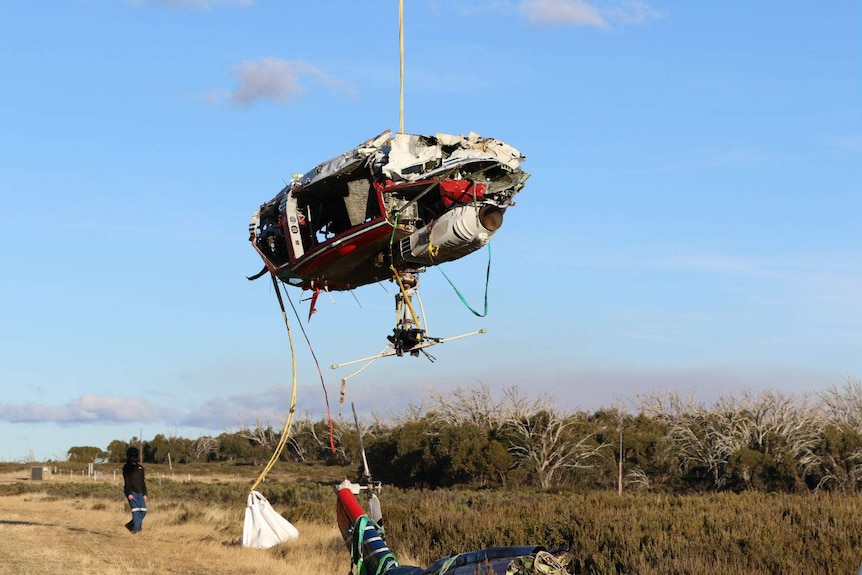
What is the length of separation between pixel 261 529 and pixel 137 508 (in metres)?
3.08

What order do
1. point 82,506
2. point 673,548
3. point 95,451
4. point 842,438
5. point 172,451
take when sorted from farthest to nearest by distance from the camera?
point 95,451 < point 172,451 < point 842,438 < point 82,506 < point 673,548

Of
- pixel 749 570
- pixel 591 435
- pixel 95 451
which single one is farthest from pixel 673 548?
pixel 95 451

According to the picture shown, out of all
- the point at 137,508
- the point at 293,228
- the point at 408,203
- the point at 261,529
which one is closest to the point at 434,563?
the point at 408,203

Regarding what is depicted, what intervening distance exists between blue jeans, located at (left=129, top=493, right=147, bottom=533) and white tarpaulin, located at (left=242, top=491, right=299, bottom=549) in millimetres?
2683

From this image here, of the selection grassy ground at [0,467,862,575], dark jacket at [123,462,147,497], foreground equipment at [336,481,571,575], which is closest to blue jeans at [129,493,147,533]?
dark jacket at [123,462,147,497]

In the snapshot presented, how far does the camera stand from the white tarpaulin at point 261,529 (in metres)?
17.3

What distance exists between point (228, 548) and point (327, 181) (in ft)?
23.6

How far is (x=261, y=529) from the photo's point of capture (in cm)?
1745

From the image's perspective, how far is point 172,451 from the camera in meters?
90.0

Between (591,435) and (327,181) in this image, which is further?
(591,435)

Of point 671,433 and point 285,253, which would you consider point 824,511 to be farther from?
point 671,433

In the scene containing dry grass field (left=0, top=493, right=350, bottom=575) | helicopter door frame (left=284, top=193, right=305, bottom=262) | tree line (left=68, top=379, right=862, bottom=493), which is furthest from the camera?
tree line (left=68, top=379, right=862, bottom=493)

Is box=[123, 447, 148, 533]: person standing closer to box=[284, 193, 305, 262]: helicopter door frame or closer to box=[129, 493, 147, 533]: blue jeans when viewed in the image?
box=[129, 493, 147, 533]: blue jeans

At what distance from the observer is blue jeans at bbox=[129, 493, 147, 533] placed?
62.3ft
